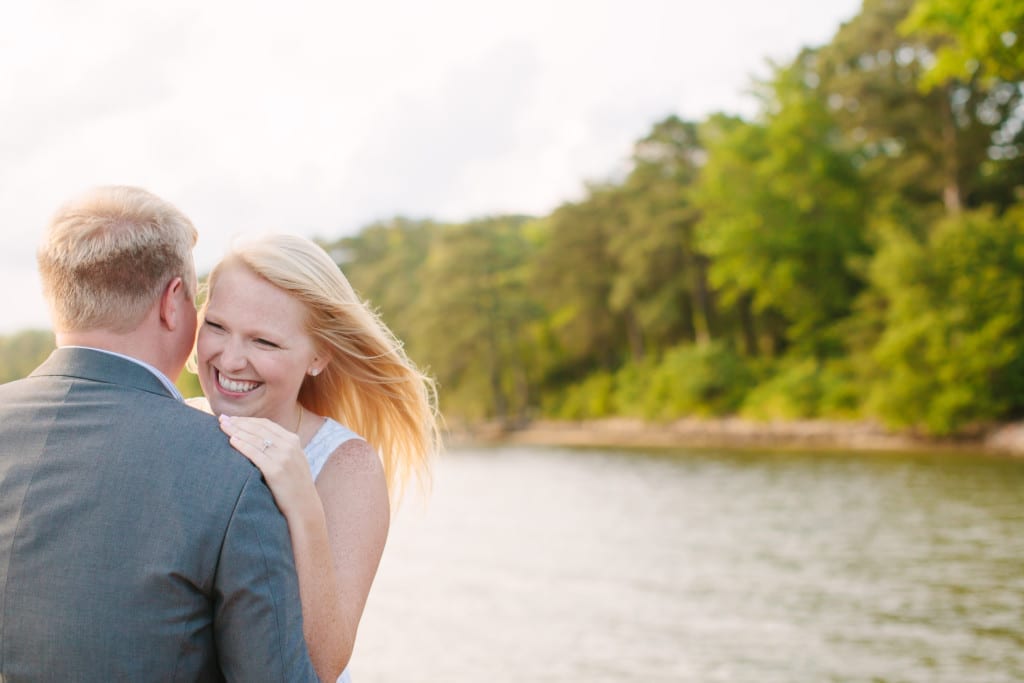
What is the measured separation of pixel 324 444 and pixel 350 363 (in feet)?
1.17

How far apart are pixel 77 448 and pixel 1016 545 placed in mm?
13386

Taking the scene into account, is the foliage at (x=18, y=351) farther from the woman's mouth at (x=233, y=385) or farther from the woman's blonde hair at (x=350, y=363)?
the woman's mouth at (x=233, y=385)

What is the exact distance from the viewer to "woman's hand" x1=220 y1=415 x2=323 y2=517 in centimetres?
182

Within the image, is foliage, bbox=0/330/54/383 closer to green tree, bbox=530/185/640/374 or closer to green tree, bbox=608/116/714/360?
green tree, bbox=530/185/640/374

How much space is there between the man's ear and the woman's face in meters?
0.38

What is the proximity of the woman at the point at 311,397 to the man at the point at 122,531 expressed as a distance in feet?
0.40

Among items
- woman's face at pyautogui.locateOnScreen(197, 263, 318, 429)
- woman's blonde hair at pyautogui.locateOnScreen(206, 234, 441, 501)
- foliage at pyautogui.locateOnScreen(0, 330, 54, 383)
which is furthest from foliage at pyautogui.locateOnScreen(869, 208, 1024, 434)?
foliage at pyautogui.locateOnScreen(0, 330, 54, 383)

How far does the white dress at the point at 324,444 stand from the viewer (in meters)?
2.33

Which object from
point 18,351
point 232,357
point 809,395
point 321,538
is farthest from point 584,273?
point 321,538

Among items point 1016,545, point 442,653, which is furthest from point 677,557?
point 442,653

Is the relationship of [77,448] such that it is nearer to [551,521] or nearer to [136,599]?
[136,599]

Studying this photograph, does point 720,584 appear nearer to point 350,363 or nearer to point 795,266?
point 350,363

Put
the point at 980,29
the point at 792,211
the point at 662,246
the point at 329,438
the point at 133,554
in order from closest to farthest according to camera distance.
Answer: the point at 133,554
the point at 329,438
the point at 980,29
the point at 792,211
the point at 662,246

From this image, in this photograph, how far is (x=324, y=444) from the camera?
238cm
